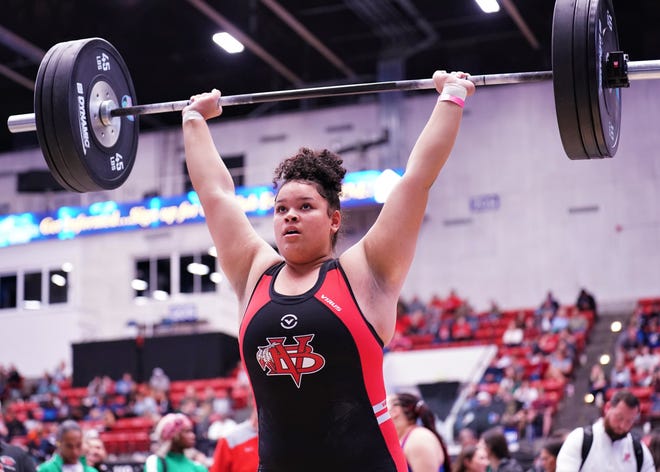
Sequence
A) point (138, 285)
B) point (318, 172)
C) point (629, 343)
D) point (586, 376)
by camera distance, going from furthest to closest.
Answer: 1. point (138, 285)
2. point (586, 376)
3. point (629, 343)
4. point (318, 172)

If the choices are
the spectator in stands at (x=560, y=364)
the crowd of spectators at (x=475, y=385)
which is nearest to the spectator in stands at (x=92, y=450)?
the crowd of spectators at (x=475, y=385)

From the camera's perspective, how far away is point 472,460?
6461mm

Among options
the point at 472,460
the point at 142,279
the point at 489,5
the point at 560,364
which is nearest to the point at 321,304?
the point at 472,460

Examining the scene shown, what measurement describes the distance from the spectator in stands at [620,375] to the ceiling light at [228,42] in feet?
28.0

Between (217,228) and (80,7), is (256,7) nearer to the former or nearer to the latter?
(80,7)

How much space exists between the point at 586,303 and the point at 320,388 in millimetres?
16529

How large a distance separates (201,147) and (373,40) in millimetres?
17314

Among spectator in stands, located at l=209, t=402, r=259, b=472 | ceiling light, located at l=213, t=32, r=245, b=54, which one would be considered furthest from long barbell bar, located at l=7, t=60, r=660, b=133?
ceiling light, located at l=213, t=32, r=245, b=54

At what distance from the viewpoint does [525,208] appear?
1983 centimetres

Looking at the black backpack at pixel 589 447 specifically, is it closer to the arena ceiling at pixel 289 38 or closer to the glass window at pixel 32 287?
the arena ceiling at pixel 289 38

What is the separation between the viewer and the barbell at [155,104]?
359 centimetres

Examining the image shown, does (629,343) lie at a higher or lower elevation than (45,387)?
higher

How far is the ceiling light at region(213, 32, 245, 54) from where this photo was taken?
17656mm

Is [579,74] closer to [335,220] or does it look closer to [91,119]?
[335,220]
